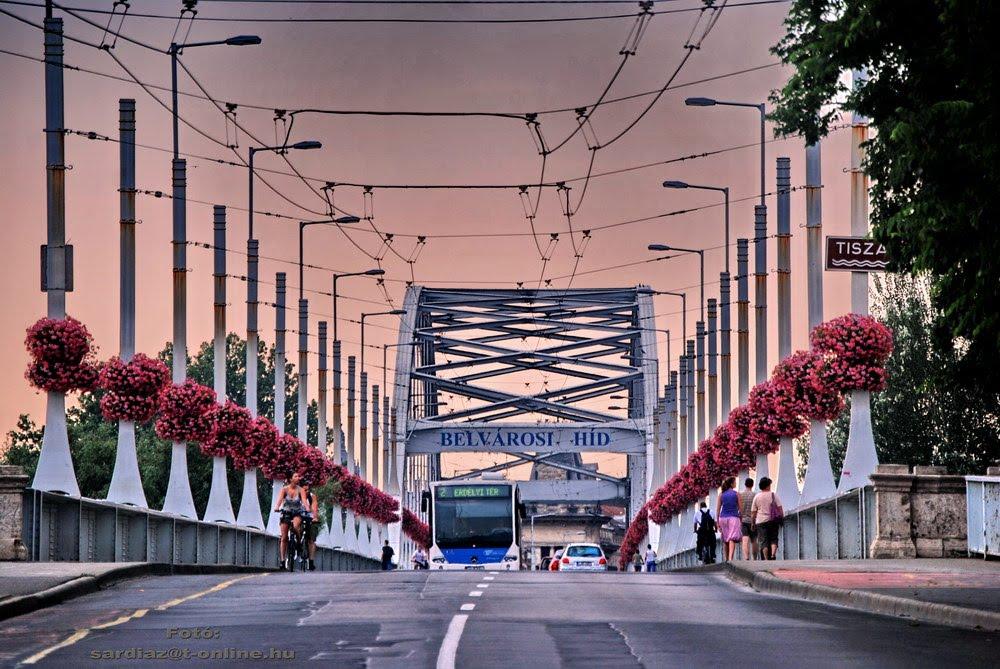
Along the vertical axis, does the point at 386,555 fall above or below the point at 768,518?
below

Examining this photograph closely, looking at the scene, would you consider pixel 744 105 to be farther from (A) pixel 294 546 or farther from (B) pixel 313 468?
(B) pixel 313 468

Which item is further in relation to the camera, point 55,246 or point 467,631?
point 55,246

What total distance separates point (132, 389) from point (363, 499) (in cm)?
5645

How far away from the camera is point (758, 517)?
40.9 m

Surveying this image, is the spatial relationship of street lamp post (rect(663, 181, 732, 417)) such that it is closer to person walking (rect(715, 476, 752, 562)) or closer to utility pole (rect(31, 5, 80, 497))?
person walking (rect(715, 476, 752, 562))

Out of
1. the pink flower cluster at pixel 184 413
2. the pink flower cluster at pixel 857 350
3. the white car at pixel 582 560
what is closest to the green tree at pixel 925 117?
the pink flower cluster at pixel 857 350

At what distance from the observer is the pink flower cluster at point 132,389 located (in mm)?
42188

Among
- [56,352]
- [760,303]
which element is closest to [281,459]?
[760,303]

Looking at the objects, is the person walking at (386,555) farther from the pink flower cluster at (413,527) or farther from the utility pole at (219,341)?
the utility pole at (219,341)

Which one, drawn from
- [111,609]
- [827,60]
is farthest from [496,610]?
[827,60]

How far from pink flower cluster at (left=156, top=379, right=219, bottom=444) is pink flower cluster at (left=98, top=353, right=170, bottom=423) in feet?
16.7

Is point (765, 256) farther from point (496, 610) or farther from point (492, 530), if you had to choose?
point (496, 610)

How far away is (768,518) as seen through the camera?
134 ft

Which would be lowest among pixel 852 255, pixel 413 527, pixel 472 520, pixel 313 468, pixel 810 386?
pixel 413 527
